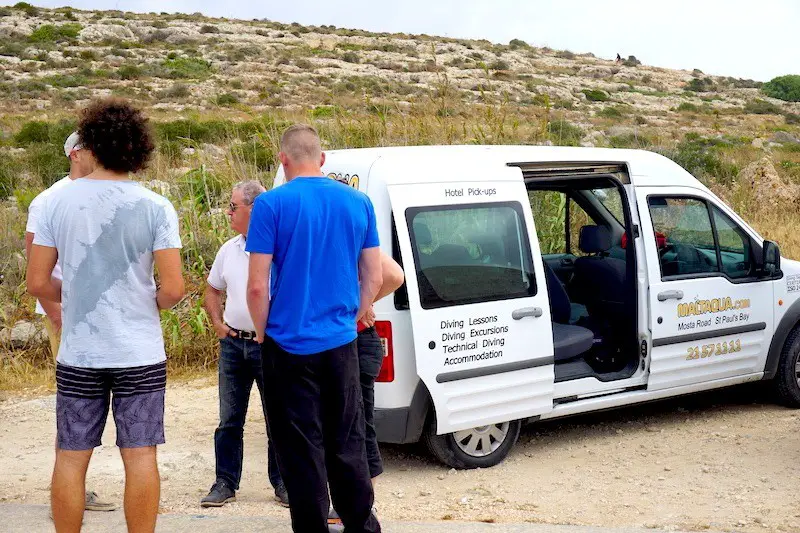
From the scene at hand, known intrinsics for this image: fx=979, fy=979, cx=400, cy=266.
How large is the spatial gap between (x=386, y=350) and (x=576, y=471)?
59.2 inches

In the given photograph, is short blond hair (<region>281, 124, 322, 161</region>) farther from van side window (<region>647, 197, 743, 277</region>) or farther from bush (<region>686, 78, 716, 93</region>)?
bush (<region>686, 78, 716, 93</region>)

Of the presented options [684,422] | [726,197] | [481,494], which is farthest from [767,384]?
[726,197]

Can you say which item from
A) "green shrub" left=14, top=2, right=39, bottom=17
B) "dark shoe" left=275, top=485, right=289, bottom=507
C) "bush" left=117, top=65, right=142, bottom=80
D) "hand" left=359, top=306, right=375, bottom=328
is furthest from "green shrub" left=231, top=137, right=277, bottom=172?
"green shrub" left=14, top=2, right=39, bottom=17

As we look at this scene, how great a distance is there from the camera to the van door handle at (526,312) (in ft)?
18.9

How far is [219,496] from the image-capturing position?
17.1 feet

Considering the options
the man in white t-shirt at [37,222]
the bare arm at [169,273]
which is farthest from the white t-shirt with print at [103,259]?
the man in white t-shirt at [37,222]

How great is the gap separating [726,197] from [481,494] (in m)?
11.2

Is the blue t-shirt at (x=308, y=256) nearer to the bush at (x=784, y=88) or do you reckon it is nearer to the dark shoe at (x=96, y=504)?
the dark shoe at (x=96, y=504)

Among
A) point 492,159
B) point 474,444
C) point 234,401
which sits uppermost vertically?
point 492,159

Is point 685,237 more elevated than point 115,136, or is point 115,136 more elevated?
point 115,136

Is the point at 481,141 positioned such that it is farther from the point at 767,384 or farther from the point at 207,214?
the point at 767,384

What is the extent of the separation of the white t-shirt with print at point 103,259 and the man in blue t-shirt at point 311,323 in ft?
1.42

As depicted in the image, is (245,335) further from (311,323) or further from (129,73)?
(129,73)

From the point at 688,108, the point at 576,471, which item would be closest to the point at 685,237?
the point at 576,471
